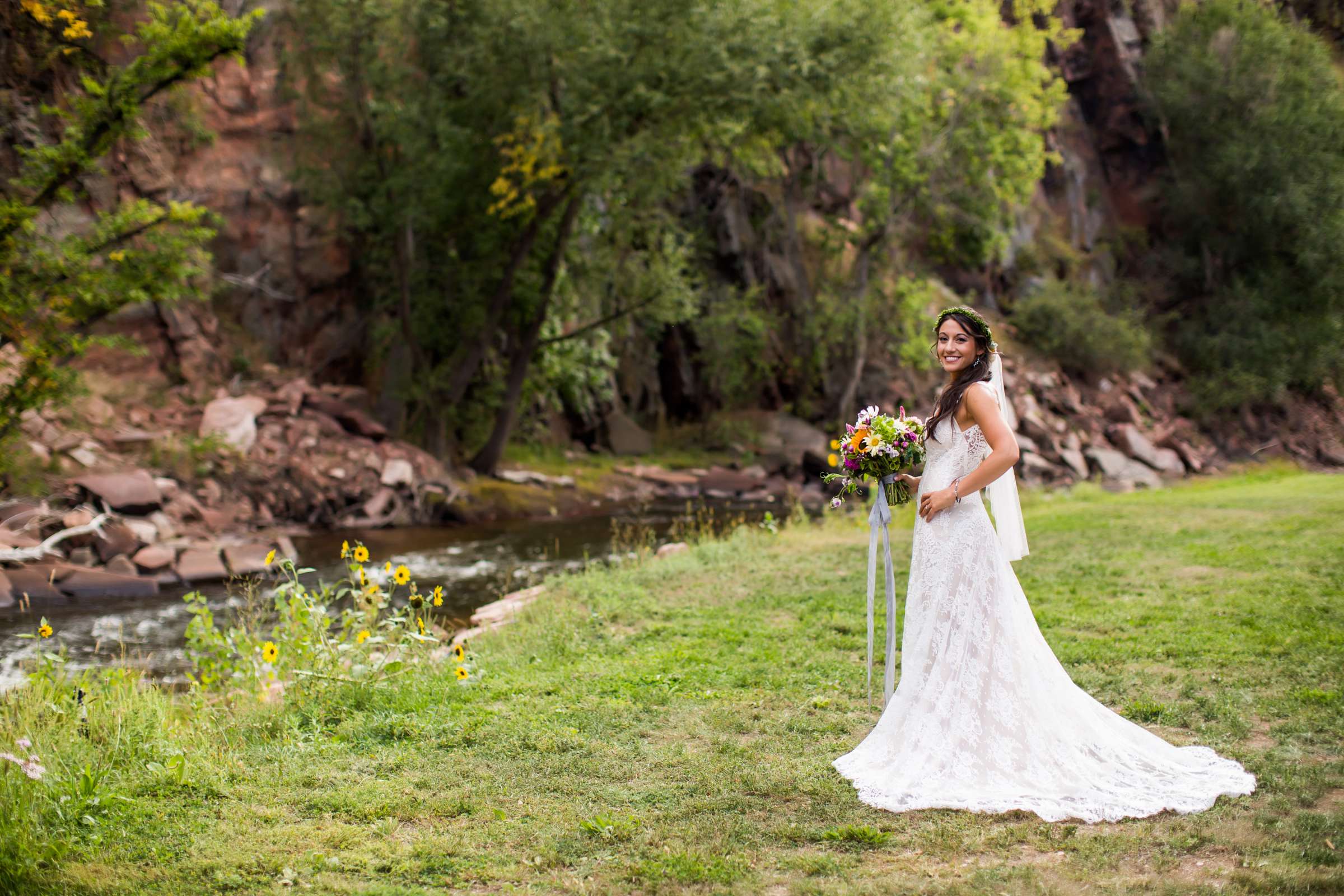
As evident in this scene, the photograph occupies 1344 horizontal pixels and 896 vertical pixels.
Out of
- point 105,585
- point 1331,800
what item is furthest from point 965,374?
point 105,585

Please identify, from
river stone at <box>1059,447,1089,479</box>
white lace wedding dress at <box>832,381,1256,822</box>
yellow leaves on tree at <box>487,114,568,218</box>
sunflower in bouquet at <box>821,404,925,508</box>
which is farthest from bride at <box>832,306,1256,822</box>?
river stone at <box>1059,447,1089,479</box>

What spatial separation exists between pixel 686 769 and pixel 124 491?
13.0 meters

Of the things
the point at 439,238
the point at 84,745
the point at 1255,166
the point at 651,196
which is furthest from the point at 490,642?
the point at 1255,166

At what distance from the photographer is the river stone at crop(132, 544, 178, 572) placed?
1408cm

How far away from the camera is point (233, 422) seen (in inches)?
751

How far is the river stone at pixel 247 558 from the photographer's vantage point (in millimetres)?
14344

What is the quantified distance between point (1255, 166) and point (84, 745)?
39897 millimetres

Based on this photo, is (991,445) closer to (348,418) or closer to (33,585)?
(33,585)

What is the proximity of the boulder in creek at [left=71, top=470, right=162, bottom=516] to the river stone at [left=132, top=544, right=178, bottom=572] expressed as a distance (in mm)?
1115

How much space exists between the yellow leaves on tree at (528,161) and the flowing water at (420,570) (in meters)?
6.64

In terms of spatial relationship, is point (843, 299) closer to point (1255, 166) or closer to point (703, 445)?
point (703, 445)

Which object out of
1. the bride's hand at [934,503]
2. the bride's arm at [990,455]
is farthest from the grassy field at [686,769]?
the bride's arm at [990,455]

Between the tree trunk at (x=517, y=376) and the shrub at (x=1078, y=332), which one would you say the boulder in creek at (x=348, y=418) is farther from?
the shrub at (x=1078, y=332)

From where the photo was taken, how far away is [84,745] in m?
5.70
